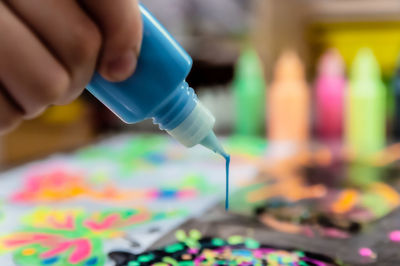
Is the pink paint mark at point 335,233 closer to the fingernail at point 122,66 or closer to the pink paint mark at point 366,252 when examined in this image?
the pink paint mark at point 366,252

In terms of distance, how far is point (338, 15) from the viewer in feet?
4.59

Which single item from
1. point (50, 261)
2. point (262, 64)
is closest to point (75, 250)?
point (50, 261)

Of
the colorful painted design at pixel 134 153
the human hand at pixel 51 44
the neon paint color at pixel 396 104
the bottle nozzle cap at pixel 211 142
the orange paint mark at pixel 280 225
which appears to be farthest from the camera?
the neon paint color at pixel 396 104

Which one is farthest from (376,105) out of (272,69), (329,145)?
(272,69)

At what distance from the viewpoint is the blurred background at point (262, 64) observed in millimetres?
971

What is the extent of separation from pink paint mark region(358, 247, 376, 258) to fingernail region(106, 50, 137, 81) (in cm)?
27

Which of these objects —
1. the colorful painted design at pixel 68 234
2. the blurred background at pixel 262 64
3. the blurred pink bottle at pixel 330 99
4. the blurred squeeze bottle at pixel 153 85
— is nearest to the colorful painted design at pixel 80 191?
the colorful painted design at pixel 68 234

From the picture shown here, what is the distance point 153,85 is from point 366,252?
0.85 ft

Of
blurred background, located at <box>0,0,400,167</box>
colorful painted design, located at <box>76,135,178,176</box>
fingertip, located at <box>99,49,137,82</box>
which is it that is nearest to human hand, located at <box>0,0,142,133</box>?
fingertip, located at <box>99,49,137,82</box>

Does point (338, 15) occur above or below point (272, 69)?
above

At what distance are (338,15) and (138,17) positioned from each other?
3.98ft

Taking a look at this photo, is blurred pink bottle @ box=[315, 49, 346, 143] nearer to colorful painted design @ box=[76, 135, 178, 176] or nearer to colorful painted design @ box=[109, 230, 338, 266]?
colorful painted design @ box=[76, 135, 178, 176]

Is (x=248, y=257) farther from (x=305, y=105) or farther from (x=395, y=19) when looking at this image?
(x=395, y=19)

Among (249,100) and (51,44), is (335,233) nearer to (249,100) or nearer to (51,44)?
(51,44)
